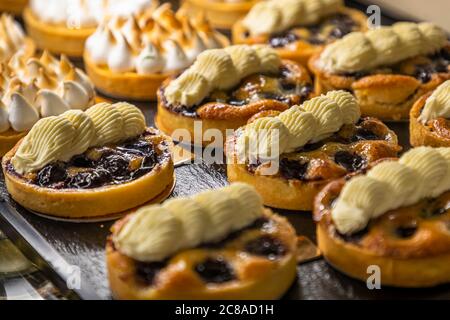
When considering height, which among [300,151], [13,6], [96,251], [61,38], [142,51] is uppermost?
[300,151]

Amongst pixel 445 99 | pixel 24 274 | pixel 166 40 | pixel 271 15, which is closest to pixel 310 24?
pixel 271 15

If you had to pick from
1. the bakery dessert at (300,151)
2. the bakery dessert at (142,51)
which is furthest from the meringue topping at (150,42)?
the bakery dessert at (300,151)

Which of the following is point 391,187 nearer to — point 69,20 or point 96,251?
point 96,251

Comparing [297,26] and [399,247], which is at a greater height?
[399,247]

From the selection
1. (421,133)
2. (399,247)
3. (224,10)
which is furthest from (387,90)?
(224,10)

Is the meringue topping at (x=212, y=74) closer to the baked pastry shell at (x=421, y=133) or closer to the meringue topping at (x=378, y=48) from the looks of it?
the meringue topping at (x=378, y=48)

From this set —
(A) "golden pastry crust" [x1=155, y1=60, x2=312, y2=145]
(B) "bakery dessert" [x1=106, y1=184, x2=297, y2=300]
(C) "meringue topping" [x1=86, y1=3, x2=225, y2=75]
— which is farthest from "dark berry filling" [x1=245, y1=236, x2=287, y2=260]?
(C) "meringue topping" [x1=86, y1=3, x2=225, y2=75]

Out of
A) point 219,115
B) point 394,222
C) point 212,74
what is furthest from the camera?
point 212,74

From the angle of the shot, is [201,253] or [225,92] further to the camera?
[225,92]
